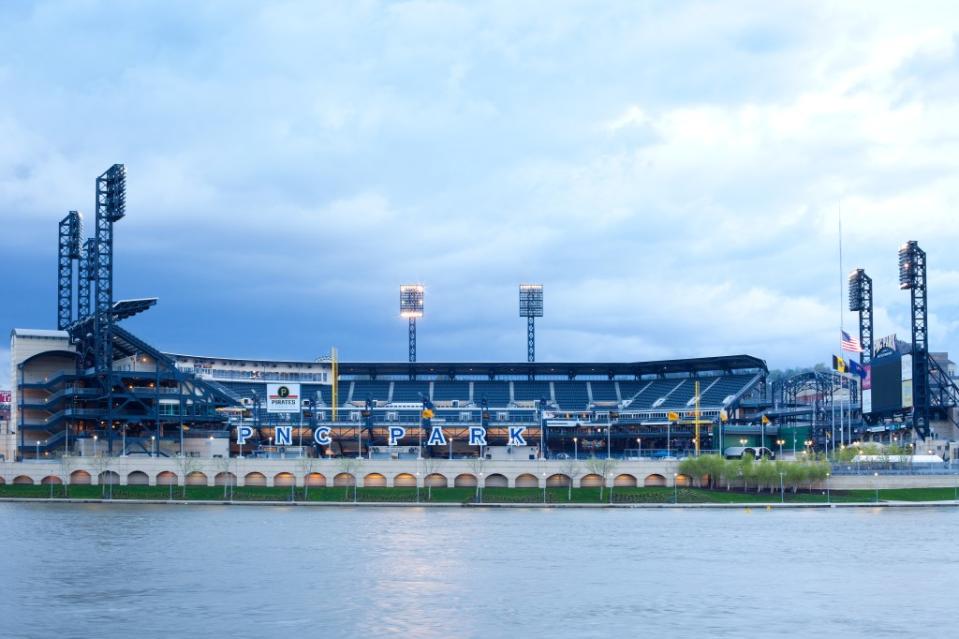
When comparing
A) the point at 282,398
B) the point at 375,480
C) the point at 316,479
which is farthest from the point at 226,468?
the point at 375,480

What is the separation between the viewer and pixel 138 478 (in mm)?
184500

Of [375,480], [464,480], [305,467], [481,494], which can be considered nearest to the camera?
[481,494]

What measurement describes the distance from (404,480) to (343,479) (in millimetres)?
9498

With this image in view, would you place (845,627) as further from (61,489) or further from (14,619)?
(61,489)

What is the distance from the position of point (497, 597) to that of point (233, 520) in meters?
65.6

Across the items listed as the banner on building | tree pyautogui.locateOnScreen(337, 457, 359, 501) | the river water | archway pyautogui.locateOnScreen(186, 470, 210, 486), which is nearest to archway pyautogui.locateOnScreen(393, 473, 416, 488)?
tree pyautogui.locateOnScreen(337, 457, 359, 501)

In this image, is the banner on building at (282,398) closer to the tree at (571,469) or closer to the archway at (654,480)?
the tree at (571,469)

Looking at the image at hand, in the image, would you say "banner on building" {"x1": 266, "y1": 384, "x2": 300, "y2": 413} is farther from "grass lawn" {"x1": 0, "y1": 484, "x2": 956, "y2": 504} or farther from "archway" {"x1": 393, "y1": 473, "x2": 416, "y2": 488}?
"archway" {"x1": 393, "y1": 473, "x2": 416, "y2": 488}

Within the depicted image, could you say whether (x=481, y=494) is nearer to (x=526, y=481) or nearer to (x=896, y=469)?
(x=526, y=481)

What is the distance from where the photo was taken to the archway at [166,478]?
185 meters

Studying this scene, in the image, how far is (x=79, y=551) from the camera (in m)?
102

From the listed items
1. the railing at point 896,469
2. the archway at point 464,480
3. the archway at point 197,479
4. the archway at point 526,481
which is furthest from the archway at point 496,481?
the railing at point 896,469

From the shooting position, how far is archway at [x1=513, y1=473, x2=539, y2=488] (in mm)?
186250

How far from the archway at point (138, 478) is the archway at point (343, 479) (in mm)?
28668
